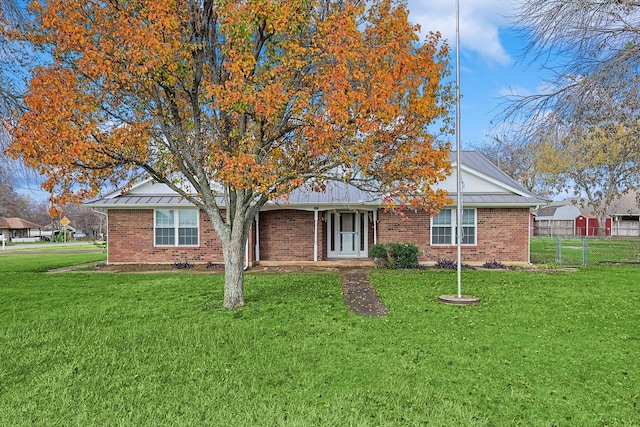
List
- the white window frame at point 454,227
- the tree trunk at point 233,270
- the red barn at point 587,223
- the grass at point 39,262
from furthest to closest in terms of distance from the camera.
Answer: the red barn at point 587,223 → the grass at point 39,262 → the white window frame at point 454,227 → the tree trunk at point 233,270

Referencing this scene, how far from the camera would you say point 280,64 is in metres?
8.12

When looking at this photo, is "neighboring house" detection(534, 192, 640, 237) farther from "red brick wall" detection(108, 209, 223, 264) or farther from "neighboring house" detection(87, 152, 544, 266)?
"red brick wall" detection(108, 209, 223, 264)

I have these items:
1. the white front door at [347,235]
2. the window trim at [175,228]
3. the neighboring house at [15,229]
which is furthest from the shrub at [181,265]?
the neighboring house at [15,229]

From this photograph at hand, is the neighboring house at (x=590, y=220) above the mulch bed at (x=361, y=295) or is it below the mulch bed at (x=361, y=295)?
above

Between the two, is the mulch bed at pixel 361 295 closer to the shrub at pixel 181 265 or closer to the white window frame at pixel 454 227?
the white window frame at pixel 454 227

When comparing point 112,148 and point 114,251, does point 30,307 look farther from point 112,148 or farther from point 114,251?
point 114,251

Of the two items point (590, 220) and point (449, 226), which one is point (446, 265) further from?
point (590, 220)

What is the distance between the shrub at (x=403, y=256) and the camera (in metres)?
15.2

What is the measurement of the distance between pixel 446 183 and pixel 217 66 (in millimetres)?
10876

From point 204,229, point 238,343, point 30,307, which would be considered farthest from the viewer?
point 204,229

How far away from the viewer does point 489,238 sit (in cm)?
1633

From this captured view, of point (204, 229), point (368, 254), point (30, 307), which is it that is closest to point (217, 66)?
point (30, 307)

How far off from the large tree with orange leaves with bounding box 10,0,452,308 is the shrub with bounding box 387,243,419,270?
653cm

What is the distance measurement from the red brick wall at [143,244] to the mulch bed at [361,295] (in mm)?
5920
